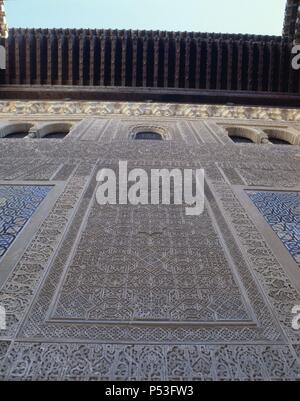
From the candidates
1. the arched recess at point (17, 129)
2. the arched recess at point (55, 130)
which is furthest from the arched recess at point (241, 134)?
the arched recess at point (17, 129)

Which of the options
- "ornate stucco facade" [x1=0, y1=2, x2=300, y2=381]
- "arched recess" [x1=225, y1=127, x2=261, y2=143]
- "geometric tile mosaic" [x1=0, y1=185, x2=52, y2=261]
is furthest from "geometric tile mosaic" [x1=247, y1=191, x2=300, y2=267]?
"arched recess" [x1=225, y1=127, x2=261, y2=143]

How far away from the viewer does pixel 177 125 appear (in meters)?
5.61

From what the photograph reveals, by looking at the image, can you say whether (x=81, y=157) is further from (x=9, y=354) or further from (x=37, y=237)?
(x=9, y=354)

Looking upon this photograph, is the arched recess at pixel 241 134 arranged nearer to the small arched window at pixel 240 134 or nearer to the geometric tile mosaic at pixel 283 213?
the small arched window at pixel 240 134

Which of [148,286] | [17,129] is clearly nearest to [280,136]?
[17,129]

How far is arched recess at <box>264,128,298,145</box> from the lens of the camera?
18.1 ft

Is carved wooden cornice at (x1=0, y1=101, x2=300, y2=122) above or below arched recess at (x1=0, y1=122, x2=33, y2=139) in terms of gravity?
above

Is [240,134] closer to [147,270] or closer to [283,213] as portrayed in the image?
[283,213]

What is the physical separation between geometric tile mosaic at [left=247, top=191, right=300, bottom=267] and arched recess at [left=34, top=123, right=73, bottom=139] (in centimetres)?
302

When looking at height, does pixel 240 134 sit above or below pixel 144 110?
below

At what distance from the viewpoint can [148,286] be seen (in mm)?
2080

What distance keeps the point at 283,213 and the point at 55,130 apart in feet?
11.6

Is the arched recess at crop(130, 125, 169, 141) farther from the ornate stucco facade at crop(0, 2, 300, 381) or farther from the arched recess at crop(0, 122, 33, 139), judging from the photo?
the arched recess at crop(0, 122, 33, 139)
